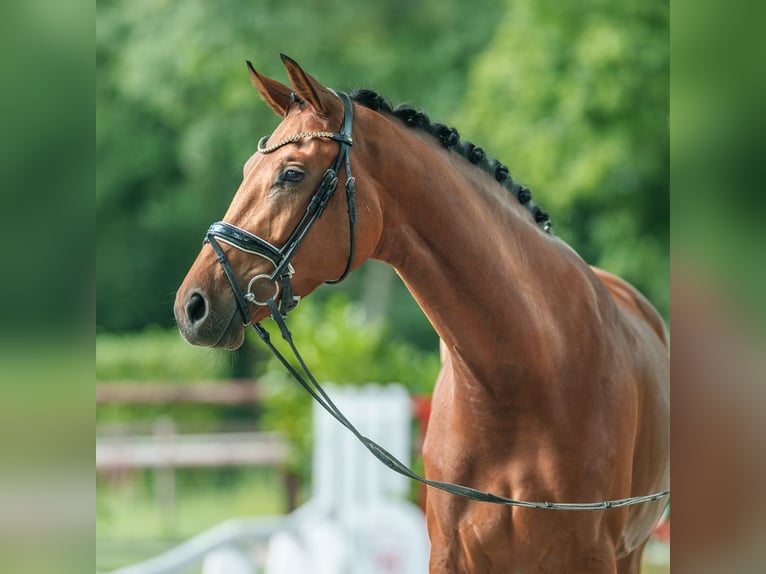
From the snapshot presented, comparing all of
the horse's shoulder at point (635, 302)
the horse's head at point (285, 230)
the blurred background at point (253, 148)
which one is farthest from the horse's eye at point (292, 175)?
the blurred background at point (253, 148)

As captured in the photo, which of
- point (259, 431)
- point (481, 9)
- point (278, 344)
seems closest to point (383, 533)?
point (278, 344)

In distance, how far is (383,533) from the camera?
561 cm

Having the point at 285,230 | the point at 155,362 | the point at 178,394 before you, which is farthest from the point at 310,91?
the point at 155,362

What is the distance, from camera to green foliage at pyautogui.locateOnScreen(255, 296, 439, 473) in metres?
7.31

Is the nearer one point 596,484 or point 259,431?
point 596,484

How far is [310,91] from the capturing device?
2.12 meters

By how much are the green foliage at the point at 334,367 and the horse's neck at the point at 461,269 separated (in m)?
4.99

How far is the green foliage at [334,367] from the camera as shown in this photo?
7.31m

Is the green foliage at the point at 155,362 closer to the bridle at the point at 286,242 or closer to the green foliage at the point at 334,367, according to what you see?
the green foliage at the point at 334,367

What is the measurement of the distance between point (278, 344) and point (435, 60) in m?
6.19

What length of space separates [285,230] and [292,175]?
124 mm
